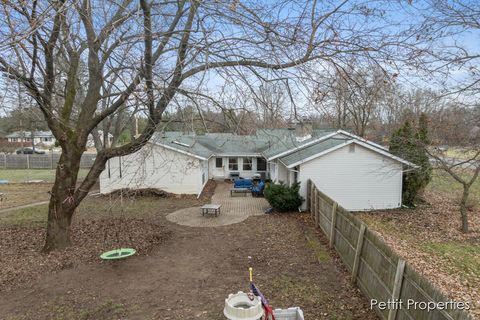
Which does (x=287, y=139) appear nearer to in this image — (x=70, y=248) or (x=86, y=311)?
(x=86, y=311)

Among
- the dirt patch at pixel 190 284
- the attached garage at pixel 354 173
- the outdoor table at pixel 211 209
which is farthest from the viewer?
the attached garage at pixel 354 173

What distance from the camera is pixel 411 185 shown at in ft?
52.0

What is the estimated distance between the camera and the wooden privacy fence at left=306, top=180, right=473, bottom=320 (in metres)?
3.99

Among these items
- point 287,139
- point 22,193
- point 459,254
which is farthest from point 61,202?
point 22,193

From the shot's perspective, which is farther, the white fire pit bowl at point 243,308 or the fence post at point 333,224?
the fence post at point 333,224

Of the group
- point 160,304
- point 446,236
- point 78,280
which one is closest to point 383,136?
point 446,236

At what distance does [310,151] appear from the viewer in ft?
52.0

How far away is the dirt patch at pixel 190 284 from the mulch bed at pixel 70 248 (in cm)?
23

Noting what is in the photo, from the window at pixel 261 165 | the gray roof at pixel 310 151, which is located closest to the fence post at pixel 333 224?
the gray roof at pixel 310 151

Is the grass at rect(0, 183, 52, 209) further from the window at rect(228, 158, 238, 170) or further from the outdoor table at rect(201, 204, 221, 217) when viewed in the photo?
the window at rect(228, 158, 238, 170)

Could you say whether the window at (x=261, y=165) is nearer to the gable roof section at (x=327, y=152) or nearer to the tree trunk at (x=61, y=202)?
the gable roof section at (x=327, y=152)

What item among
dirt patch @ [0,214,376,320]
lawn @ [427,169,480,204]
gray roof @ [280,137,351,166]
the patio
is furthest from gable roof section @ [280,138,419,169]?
lawn @ [427,169,480,204]

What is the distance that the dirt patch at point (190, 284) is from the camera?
5.86 metres

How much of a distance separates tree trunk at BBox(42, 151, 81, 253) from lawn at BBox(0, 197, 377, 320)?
43cm
